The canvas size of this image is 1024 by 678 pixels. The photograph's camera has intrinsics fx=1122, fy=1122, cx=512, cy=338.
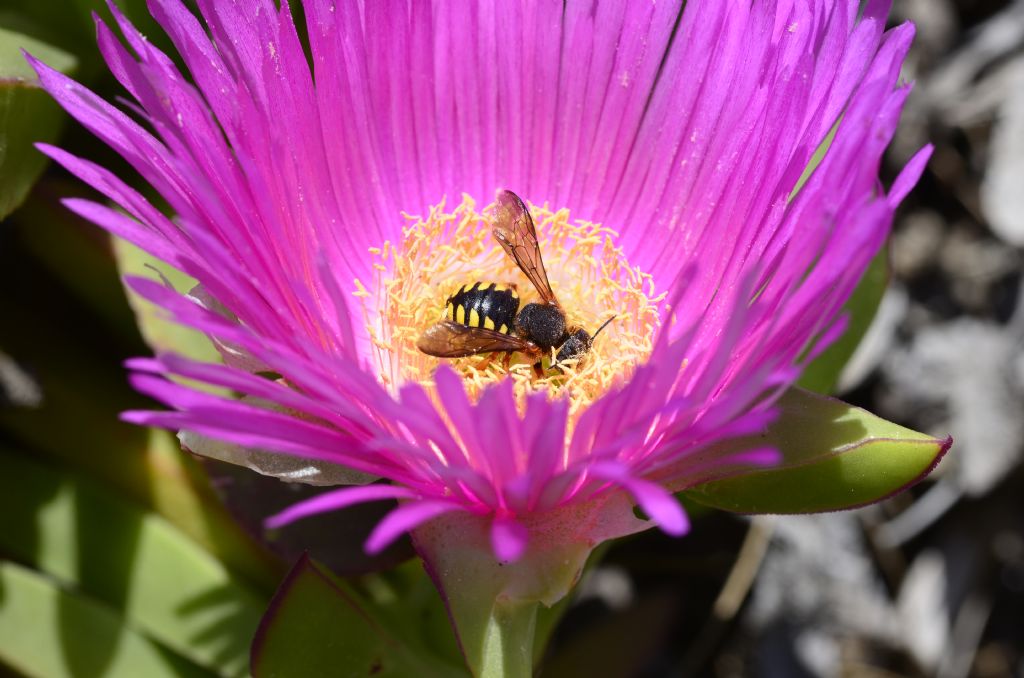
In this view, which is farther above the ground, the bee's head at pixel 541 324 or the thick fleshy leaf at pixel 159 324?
the thick fleshy leaf at pixel 159 324

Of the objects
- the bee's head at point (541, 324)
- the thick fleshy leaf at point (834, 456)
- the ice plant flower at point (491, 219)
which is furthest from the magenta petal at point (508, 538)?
the bee's head at point (541, 324)

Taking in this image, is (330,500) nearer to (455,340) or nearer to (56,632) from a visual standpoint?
(455,340)

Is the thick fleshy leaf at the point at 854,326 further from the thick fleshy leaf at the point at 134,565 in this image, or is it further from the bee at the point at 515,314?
the thick fleshy leaf at the point at 134,565

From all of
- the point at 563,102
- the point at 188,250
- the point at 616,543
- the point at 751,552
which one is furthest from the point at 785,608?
the point at 188,250

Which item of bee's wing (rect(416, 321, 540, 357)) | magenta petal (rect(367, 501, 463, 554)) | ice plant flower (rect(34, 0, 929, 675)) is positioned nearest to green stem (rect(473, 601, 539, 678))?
ice plant flower (rect(34, 0, 929, 675))

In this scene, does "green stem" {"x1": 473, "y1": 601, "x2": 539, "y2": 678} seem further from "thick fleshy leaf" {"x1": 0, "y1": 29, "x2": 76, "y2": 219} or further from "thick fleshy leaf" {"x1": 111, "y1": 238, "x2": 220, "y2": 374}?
"thick fleshy leaf" {"x1": 0, "y1": 29, "x2": 76, "y2": 219}

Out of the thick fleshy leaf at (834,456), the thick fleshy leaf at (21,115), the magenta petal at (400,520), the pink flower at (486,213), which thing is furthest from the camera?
the thick fleshy leaf at (21,115)

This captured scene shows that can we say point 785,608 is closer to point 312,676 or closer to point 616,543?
point 616,543
